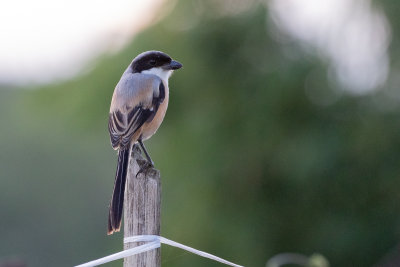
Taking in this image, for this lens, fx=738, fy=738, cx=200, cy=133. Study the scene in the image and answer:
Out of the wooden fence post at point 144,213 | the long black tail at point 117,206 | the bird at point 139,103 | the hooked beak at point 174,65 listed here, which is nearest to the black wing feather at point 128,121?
the bird at point 139,103

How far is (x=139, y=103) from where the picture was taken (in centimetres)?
402

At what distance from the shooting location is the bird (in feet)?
12.6

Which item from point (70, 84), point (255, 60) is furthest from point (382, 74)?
point (70, 84)

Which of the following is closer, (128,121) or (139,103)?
(128,121)

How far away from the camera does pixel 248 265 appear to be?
20.4ft

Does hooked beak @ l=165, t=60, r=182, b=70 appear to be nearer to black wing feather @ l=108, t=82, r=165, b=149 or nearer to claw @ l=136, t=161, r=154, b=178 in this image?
black wing feather @ l=108, t=82, r=165, b=149

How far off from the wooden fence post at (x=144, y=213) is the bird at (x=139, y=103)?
2.51 feet

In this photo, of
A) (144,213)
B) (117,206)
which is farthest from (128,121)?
(144,213)

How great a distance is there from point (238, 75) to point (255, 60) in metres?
0.19

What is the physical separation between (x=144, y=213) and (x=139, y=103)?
1465 millimetres

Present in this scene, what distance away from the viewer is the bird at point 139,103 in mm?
3832

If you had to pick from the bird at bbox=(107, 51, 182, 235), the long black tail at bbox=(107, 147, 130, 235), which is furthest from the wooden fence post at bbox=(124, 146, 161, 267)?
the bird at bbox=(107, 51, 182, 235)

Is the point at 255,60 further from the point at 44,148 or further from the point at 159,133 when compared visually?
the point at 44,148

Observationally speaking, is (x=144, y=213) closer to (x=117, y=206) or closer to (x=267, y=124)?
(x=117, y=206)
